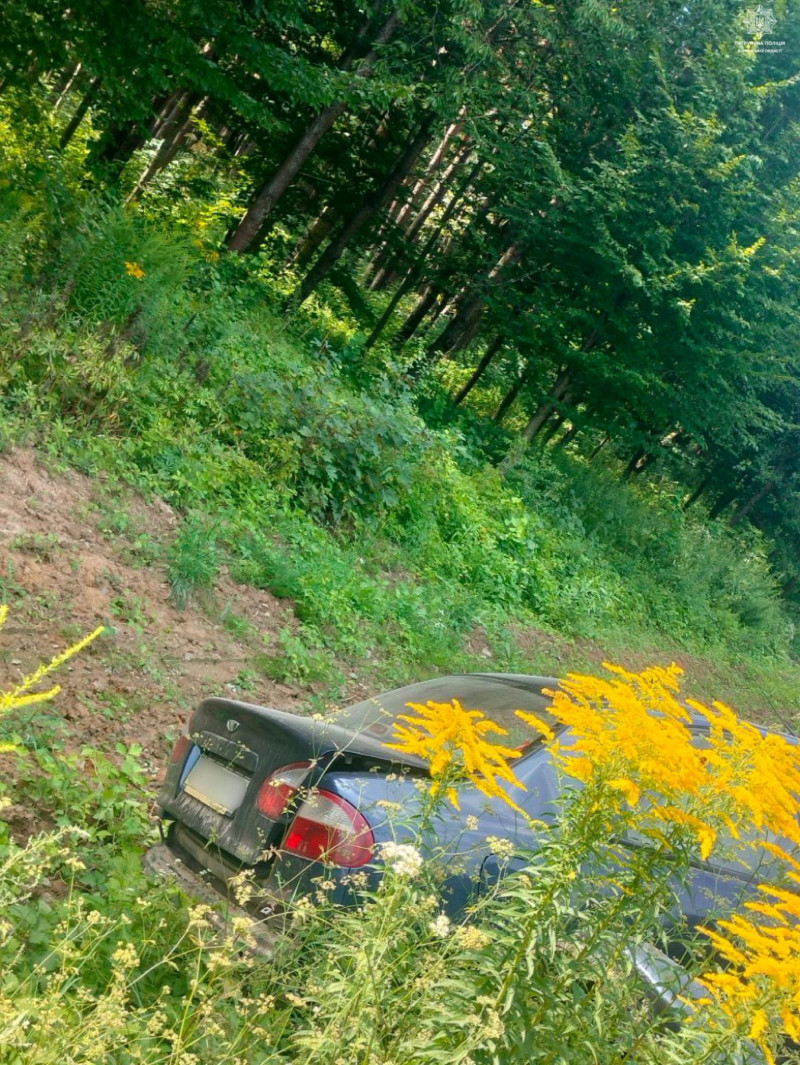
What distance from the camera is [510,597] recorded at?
1273cm

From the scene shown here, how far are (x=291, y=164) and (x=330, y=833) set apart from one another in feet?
47.8

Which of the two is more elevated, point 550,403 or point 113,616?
point 550,403

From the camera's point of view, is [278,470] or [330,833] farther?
[278,470]

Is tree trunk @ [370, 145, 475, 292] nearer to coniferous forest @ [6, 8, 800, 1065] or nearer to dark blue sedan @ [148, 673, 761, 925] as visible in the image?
coniferous forest @ [6, 8, 800, 1065]

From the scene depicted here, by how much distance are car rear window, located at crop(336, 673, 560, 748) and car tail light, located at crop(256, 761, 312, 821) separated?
0.32 metres

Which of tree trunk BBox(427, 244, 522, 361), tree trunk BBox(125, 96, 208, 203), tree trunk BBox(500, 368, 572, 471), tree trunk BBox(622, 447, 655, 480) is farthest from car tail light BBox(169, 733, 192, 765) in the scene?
tree trunk BBox(622, 447, 655, 480)

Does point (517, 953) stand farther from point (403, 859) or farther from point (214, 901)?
point (214, 901)

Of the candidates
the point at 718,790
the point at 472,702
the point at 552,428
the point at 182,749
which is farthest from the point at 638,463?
the point at 718,790

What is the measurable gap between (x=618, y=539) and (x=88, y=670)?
15187 millimetres

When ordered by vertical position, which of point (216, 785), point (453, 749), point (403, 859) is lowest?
point (216, 785)

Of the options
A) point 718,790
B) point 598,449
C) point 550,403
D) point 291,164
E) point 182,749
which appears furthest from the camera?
point 598,449

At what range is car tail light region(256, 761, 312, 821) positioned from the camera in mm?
3822

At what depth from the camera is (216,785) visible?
4184 millimetres

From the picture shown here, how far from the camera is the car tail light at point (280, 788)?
382 centimetres
